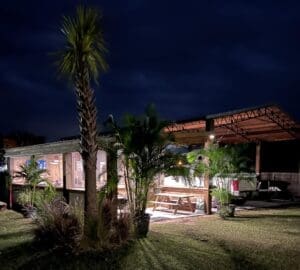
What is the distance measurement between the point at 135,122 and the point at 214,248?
319cm

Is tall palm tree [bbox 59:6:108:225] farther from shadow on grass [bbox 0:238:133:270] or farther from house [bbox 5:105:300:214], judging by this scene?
house [bbox 5:105:300:214]

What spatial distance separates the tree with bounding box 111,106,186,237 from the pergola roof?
6.87ft

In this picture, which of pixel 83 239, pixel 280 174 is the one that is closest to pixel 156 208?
pixel 83 239

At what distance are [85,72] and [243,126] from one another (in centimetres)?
1047

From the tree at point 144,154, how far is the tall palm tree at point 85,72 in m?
1.05

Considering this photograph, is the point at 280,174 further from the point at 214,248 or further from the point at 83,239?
the point at 83,239

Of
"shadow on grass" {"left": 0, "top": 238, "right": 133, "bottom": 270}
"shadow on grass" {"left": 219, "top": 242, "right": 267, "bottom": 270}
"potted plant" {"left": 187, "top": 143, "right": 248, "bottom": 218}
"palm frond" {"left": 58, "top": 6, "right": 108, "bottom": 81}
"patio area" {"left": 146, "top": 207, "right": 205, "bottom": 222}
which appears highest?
"palm frond" {"left": 58, "top": 6, "right": 108, "bottom": 81}

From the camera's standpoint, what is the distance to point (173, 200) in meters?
13.9

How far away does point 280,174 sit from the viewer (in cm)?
1909

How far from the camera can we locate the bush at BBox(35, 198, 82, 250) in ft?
22.1

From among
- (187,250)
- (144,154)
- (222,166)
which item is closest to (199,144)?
(222,166)

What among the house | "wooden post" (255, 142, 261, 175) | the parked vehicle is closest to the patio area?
the house

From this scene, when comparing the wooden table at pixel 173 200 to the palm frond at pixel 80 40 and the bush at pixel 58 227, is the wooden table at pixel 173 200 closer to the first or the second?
the bush at pixel 58 227

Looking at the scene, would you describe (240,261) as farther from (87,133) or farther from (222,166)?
(222,166)
